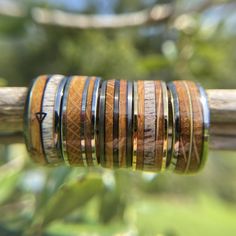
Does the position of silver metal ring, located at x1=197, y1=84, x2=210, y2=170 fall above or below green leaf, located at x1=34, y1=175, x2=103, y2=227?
above

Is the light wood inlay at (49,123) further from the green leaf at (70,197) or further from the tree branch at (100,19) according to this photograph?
the tree branch at (100,19)

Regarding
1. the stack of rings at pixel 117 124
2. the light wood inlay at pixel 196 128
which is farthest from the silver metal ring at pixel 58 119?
the light wood inlay at pixel 196 128

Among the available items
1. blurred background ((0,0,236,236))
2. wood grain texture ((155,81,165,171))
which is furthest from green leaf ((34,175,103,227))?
wood grain texture ((155,81,165,171))

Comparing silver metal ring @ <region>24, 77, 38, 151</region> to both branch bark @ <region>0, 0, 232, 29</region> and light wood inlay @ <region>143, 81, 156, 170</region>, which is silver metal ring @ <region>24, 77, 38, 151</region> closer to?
light wood inlay @ <region>143, 81, 156, 170</region>

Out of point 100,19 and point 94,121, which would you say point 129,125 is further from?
point 100,19

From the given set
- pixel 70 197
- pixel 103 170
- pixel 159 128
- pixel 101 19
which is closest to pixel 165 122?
pixel 159 128

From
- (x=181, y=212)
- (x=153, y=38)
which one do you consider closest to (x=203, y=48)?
(x=153, y=38)
